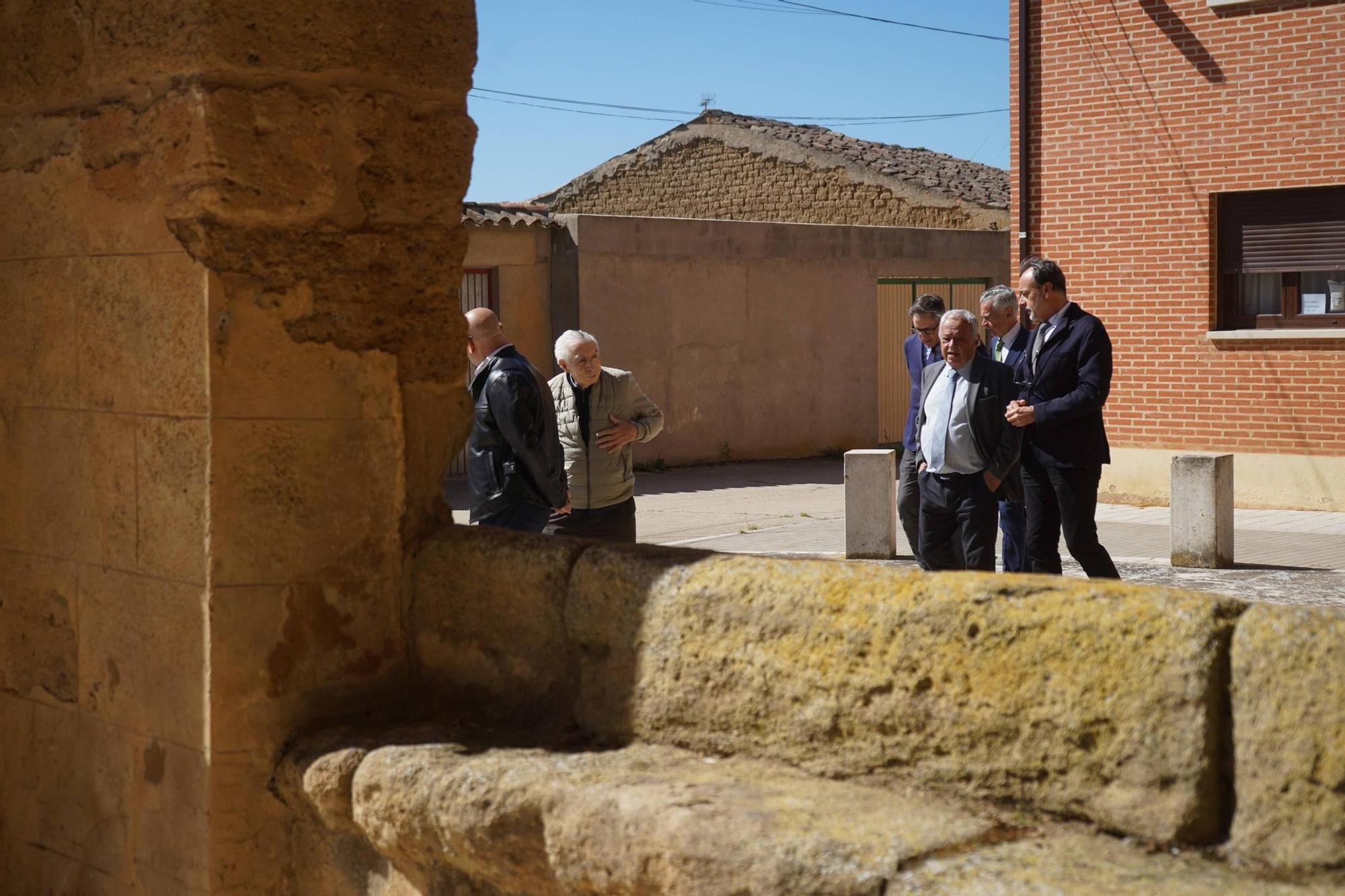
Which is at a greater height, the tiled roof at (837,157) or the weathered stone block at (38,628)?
the tiled roof at (837,157)

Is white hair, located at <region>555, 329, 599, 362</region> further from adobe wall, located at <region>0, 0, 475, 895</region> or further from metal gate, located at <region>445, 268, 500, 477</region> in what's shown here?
metal gate, located at <region>445, 268, 500, 477</region>

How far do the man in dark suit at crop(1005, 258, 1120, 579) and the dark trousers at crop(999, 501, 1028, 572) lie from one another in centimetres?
44

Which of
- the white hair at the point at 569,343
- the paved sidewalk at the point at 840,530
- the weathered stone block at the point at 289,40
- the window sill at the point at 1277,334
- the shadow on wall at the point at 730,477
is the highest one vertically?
the weathered stone block at the point at 289,40

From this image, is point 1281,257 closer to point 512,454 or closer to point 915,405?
point 915,405

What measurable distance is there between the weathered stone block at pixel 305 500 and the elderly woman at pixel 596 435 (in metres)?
2.47

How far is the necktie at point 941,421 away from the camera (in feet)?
19.9

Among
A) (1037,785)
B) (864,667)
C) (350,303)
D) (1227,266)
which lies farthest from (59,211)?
(1227,266)

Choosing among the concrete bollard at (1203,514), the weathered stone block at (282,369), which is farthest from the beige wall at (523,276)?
the weathered stone block at (282,369)

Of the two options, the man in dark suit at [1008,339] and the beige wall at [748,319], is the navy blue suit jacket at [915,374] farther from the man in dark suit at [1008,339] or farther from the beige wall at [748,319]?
the beige wall at [748,319]

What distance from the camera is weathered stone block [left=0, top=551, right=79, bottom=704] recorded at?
3.64 m

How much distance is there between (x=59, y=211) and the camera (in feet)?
11.8

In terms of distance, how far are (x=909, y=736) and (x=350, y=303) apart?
1.69m

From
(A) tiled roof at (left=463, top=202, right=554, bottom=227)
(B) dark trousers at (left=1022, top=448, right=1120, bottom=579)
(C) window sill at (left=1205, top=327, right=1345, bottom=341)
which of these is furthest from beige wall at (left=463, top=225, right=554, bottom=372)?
(B) dark trousers at (left=1022, top=448, right=1120, bottom=579)

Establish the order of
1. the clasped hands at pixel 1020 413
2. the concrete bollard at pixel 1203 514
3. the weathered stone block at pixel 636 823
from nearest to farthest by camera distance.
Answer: the weathered stone block at pixel 636 823
the clasped hands at pixel 1020 413
the concrete bollard at pixel 1203 514
